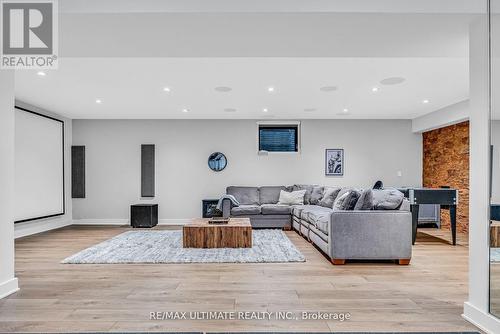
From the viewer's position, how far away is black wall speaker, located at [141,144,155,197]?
754cm

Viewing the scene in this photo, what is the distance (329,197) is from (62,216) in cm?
598

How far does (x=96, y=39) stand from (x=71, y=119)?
18.4 ft

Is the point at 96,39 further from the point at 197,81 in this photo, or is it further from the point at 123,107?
the point at 123,107

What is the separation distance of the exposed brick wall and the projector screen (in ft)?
27.9

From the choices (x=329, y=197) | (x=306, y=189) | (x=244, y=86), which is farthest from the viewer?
(x=306, y=189)

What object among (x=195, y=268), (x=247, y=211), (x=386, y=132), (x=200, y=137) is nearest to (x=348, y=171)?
(x=386, y=132)

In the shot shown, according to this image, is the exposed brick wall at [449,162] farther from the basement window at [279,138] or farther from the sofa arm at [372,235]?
the sofa arm at [372,235]

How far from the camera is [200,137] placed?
7.63 meters

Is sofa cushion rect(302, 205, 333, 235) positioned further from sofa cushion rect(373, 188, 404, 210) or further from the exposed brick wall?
the exposed brick wall

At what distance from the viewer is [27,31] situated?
274cm

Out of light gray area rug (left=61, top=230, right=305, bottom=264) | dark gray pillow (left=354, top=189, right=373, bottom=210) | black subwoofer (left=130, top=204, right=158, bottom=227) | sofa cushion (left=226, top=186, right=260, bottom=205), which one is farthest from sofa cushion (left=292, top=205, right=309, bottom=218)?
black subwoofer (left=130, top=204, right=158, bottom=227)

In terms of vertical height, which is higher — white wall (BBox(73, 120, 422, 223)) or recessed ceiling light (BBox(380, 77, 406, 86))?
recessed ceiling light (BBox(380, 77, 406, 86))

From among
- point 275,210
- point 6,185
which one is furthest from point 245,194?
point 6,185

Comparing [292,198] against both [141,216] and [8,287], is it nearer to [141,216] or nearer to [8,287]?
[141,216]
